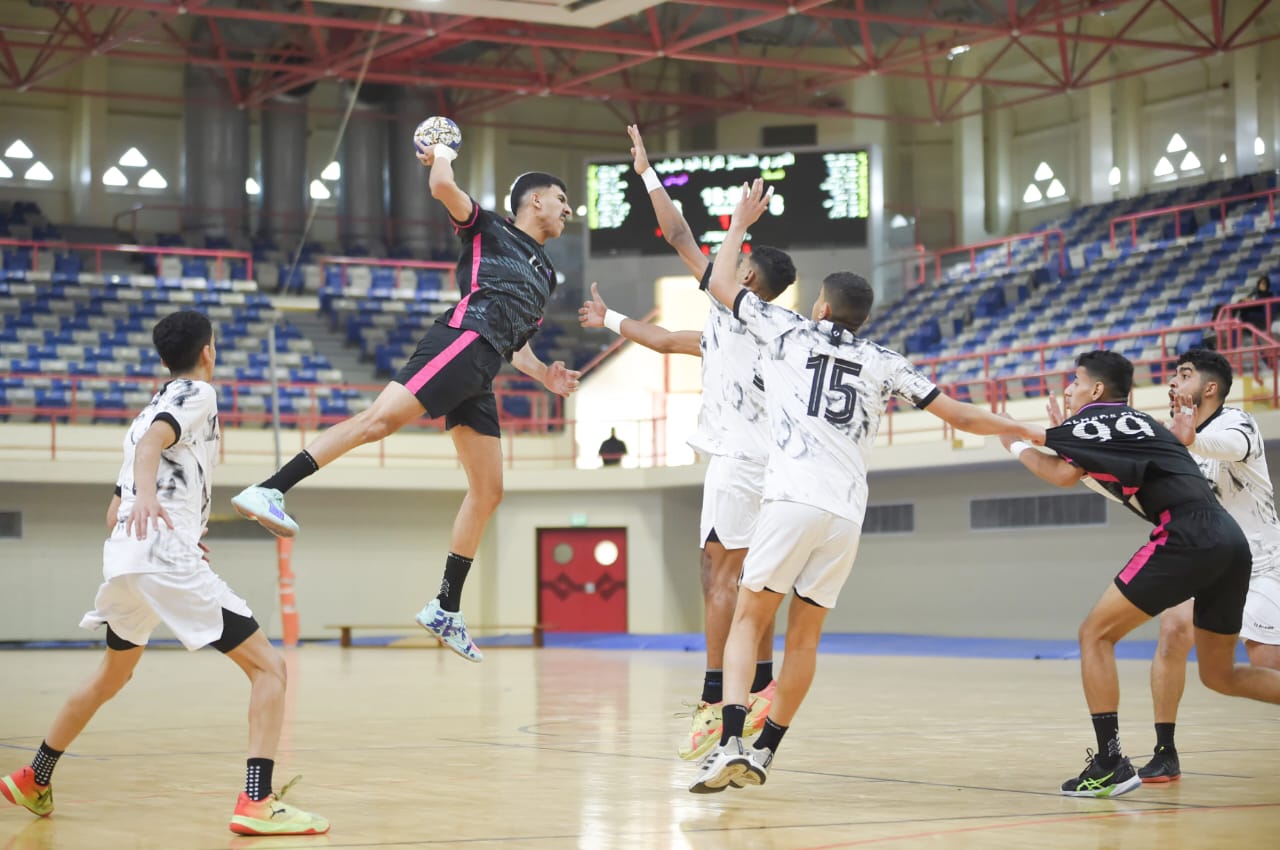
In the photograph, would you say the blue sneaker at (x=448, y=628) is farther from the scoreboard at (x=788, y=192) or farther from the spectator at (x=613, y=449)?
the scoreboard at (x=788, y=192)

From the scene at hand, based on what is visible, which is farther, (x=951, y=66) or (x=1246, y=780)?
(x=951, y=66)

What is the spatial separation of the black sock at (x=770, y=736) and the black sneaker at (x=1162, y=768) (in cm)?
159

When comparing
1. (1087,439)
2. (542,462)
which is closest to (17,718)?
(1087,439)

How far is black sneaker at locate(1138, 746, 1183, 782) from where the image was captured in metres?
6.59

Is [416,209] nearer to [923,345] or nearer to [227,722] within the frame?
[923,345]

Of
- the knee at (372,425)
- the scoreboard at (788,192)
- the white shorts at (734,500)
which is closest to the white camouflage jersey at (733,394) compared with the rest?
the white shorts at (734,500)

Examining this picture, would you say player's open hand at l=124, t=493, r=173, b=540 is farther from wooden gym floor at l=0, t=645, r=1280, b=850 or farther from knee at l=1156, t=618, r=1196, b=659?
knee at l=1156, t=618, r=1196, b=659

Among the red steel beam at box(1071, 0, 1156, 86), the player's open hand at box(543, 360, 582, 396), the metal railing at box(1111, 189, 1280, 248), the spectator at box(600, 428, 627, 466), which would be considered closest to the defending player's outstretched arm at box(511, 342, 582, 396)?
the player's open hand at box(543, 360, 582, 396)

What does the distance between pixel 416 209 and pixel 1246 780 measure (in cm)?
2852

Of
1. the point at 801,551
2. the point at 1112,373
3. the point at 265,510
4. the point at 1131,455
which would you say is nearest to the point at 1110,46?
the point at 1112,373

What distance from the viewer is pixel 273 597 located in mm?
24797

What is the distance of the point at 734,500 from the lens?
761 cm

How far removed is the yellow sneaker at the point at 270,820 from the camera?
528cm

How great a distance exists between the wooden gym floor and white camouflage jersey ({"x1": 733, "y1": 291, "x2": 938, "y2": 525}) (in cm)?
123
